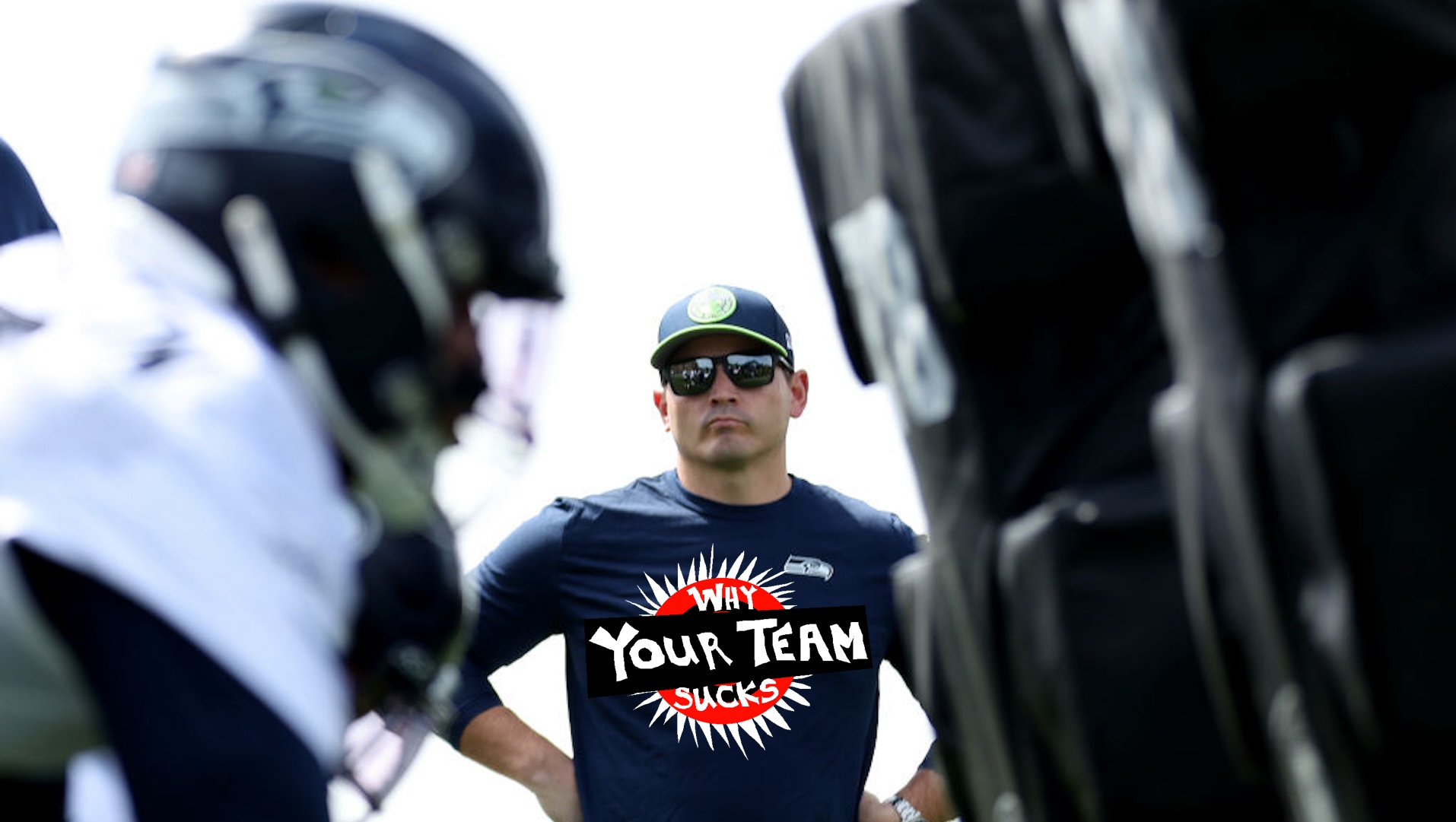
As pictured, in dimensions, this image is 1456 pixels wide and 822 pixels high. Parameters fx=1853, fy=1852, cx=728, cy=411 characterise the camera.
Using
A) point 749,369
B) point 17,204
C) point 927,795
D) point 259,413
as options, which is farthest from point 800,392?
point 259,413

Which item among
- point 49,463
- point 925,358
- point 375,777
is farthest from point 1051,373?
point 49,463

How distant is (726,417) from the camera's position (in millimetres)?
4875

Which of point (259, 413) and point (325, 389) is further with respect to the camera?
point (325, 389)

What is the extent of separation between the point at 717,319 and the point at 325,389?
8.85 feet

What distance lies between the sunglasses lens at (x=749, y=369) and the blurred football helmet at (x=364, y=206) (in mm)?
2428

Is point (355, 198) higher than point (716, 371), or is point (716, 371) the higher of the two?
point (355, 198)

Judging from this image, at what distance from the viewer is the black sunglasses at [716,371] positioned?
192 inches

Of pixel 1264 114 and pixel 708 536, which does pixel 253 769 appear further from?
pixel 708 536

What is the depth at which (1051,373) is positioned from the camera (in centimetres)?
258

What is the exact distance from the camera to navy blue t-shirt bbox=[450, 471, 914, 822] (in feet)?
14.9

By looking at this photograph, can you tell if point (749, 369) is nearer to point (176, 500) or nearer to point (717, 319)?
point (717, 319)

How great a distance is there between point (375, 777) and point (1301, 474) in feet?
4.61

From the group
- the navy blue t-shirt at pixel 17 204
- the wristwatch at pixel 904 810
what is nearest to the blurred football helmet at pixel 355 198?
the navy blue t-shirt at pixel 17 204

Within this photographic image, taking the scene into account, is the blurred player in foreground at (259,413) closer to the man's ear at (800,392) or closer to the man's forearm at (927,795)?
the man's forearm at (927,795)
